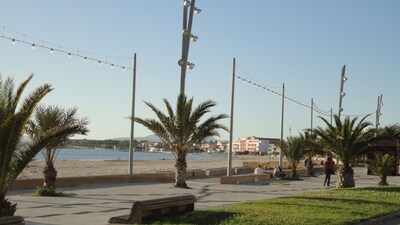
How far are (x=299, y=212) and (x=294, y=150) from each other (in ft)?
75.9

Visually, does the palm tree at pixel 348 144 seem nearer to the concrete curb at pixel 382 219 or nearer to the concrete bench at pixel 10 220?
the concrete curb at pixel 382 219

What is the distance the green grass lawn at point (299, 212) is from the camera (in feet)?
36.8

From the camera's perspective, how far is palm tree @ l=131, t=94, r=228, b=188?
23.4m

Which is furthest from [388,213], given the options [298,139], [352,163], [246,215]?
[298,139]

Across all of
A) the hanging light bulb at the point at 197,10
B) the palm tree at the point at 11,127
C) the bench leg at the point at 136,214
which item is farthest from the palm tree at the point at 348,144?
the palm tree at the point at 11,127

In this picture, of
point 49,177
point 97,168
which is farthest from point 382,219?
point 97,168

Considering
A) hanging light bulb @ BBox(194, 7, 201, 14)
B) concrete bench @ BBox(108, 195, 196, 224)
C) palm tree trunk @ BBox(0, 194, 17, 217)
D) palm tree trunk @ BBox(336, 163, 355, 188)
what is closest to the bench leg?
concrete bench @ BBox(108, 195, 196, 224)

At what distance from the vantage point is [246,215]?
12000 mm

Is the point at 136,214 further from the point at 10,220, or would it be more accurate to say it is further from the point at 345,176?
the point at 345,176

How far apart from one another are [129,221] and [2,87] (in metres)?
3.33

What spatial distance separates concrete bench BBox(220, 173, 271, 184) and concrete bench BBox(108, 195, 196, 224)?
51.6ft

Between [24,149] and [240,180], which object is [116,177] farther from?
[24,149]

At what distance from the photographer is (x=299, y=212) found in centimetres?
1295

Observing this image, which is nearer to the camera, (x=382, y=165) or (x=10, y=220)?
(x=10, y=220)
